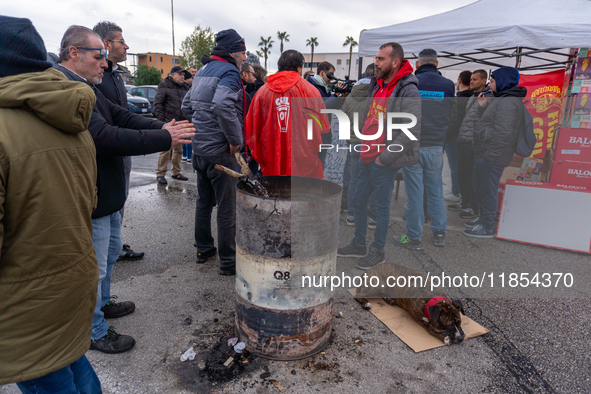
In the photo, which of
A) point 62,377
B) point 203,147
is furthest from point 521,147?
point 62,377

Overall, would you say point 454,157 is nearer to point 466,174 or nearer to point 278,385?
point 466,174

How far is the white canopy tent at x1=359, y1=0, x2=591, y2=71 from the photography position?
473 cm

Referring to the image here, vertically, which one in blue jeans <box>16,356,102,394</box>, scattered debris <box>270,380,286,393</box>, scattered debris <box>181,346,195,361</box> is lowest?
scattered debris <box>270,380,286,393</box>

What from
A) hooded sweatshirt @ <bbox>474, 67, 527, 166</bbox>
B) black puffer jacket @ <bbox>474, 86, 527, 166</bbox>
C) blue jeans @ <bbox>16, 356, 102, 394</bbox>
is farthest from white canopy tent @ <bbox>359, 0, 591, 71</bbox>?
blue jeans @ <bbox>16, 356, 102, 394</bbox>

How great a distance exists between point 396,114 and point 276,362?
253 cm

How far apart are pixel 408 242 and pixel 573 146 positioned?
111 inches

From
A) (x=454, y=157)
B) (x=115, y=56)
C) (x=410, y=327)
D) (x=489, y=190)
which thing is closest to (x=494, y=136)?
(x=489, y=190)

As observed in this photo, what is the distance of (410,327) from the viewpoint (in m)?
2.94

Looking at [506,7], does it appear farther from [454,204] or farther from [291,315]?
[291,315]

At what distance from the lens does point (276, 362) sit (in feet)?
8.21

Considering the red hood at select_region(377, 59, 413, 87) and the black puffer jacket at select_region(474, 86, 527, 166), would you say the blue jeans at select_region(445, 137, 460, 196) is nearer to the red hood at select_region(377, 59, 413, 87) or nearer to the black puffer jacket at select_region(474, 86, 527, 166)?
the black puffer jacket at select_region(474, 86, 527, 166)

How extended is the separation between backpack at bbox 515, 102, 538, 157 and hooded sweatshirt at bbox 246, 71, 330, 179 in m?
2.76

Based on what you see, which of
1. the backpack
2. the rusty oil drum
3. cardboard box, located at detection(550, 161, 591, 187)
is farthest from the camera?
cardboard box, located at detection(550, 161, 591, 187)

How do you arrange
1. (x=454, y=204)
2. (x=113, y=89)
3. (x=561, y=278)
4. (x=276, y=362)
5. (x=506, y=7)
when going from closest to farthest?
(x=276, y=362) < (x=113, y=89) < (x=561, y=278) < (x=506, y=7) < (x=454, y=204)
